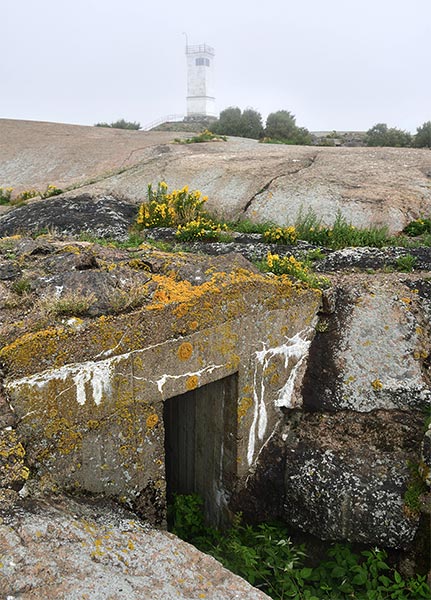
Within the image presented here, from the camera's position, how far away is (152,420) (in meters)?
3.56

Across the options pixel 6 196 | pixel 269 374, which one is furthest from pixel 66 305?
pixel 6 196

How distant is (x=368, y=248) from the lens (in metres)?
5.55

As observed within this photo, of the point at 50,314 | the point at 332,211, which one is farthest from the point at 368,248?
the point at 50,314

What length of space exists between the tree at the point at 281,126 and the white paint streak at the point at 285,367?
14.9m

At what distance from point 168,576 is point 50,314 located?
5.55ft

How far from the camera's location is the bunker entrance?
414 centimetres

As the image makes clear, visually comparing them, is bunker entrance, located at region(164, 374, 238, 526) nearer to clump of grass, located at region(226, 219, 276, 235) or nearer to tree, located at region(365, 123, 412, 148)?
clump of grass, located at region(226, 219, 276, 235)

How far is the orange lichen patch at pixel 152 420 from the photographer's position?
354 cm

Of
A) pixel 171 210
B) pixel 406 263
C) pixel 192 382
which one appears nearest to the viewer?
pixel 192 382

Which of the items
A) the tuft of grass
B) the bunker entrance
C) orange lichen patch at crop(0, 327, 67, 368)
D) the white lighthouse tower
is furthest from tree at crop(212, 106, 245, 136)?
the white lighthouse tower

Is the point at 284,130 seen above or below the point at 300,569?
above

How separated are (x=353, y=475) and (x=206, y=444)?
1.31m

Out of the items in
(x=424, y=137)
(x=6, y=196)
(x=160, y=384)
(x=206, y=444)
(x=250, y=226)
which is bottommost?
(x=206, y=444)

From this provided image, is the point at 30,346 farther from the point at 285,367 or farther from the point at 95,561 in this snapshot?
the point at 285,367
